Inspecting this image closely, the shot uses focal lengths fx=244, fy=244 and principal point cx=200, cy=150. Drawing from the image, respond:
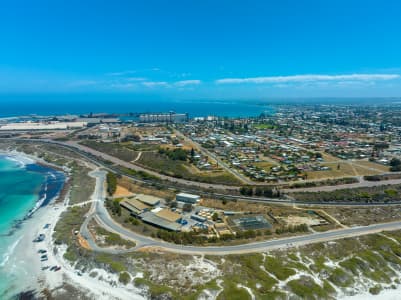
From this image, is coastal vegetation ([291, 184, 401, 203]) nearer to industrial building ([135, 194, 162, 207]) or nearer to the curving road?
the curving road

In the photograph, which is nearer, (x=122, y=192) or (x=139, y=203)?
(x=139, y=203)

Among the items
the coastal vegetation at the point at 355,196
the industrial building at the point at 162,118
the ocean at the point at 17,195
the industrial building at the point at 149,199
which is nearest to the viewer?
the ocean at the point at 17,195

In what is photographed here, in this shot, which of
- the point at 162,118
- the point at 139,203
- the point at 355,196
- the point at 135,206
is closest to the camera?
the point at 135,206

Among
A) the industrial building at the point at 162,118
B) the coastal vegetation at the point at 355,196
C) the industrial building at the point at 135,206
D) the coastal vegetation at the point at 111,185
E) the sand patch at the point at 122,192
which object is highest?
the industrial building at the point at 162,118

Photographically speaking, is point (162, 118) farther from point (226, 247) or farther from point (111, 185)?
point (226, 247)

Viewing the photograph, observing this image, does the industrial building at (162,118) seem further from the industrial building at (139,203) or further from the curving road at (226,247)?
the curving road at (226,247)

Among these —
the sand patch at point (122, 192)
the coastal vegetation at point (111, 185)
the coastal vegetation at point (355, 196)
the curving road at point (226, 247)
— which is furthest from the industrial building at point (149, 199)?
the coastal vegetation at point (355, 196)

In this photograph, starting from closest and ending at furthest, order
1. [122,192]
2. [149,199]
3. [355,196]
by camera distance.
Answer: [149,199], [355,196], [122,192]

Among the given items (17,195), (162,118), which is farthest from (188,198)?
(162,118)
